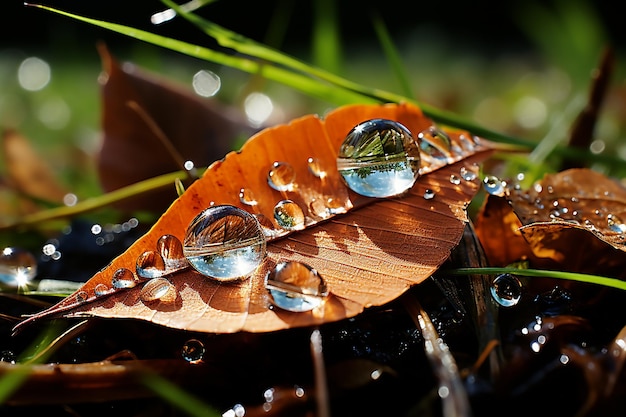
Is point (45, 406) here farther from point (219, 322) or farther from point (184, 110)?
point (184, 110)

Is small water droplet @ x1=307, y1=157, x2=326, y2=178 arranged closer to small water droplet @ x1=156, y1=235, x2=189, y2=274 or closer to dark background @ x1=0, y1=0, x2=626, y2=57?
small water droplet @ x1=156, y1=235, x2=189, y2=274

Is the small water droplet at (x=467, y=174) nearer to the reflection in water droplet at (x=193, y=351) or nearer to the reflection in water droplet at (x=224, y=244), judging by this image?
the reflection in water droplet at (x=224, y=244)

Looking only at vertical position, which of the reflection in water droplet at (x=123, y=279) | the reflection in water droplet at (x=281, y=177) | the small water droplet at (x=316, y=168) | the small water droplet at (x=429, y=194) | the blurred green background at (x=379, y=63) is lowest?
the reflection in water droplet at (x=123, y=279)

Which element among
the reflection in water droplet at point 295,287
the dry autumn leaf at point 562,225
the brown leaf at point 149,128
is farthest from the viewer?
the brown leaf at point 149,128

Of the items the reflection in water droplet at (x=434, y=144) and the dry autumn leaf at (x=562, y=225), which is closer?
the dry autumn leaf at (x=562, y=225)

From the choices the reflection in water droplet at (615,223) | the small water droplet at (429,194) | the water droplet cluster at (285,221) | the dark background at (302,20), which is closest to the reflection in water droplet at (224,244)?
the water droplet cluster at (285,221)

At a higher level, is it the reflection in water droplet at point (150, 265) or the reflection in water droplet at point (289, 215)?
the reflection in water droplet at point (289, 215)

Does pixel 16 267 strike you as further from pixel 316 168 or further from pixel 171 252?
pixel 316 168

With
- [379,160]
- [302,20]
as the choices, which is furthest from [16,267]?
[302,20]
